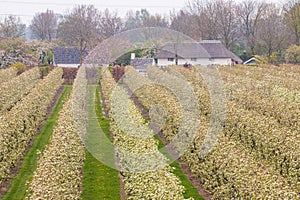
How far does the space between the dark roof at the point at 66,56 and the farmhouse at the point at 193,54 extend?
10413 millimetres

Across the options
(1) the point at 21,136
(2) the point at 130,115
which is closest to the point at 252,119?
(2) the point at 130,115

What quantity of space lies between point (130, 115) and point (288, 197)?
7611mm

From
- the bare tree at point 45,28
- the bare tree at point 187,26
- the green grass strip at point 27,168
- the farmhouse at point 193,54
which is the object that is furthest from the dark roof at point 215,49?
the green grass strip at point 27,168

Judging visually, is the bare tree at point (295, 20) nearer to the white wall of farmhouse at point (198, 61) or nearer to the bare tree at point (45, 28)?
the white wall of farmhouse at point (198, 61)

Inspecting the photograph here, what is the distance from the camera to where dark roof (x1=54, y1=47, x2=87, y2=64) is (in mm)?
57406

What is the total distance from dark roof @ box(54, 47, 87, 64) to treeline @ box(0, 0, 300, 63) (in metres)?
1.65

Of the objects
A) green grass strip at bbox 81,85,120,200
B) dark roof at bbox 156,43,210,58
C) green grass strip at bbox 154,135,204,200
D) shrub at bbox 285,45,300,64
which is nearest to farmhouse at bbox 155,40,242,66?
dark roof at bbox 156,43,210,58

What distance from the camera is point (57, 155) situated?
Result: 10.5 meters

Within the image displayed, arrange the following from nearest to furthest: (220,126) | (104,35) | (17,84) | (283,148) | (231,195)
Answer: (231,195)
(283,148)
(220,126)
(17,84)
(104,35)

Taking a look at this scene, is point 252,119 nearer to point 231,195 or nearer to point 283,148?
point 283,148

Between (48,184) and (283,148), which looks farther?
(283,148)

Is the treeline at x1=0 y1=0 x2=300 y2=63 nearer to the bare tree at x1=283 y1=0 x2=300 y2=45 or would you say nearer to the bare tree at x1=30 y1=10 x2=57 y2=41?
the bare tree at x1=283 y1=0 x2=300 y2=45

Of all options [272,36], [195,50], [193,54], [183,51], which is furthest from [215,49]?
[272,36]

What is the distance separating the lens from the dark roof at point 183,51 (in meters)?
55.4
